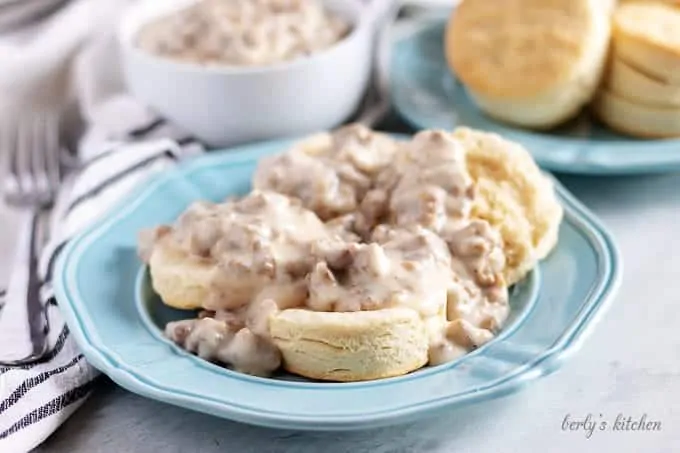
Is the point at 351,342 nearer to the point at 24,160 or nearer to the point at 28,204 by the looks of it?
the point at 28,204

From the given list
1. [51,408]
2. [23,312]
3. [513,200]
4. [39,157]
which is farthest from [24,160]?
[513,200]

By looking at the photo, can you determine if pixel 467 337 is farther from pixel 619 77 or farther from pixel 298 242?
pixel 619 77

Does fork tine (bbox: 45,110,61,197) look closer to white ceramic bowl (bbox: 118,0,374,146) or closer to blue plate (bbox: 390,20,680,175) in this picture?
white ceramic bowl (bbox: 118,0,374,146)

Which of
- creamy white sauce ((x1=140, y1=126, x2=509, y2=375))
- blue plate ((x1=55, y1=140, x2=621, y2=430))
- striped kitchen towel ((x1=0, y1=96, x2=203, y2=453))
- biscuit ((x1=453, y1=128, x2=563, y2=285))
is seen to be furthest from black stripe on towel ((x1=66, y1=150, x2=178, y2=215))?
biscuit ((x1=453, y1=128, x2=563, y2=285))

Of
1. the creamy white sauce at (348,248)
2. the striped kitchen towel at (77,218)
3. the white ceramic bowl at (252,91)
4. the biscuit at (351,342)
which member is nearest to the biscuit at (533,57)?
the white ceramic bowl at (252,91)

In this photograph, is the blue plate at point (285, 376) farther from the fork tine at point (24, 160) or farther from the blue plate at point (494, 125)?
the fork tine at point (24, 160)

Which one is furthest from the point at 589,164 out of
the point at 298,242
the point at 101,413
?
the point at 101,413
